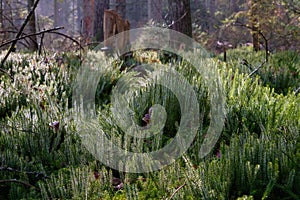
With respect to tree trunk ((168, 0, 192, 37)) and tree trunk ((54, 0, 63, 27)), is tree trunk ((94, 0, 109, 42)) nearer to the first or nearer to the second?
tree trunk ((168, 0, 192, 37))

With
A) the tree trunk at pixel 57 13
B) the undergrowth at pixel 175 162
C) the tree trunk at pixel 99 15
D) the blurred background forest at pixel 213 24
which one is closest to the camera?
the undergrowth at pixel 175 162

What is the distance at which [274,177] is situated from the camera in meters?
1.52

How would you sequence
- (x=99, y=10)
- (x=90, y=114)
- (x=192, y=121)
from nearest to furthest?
(x=192, y=121), (x=90, y=114), (x=99, y=10)

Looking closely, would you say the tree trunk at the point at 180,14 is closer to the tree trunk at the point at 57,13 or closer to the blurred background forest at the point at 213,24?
the blurred background forest at the point at 213,24

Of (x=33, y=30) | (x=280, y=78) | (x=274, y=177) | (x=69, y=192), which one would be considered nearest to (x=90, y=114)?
(x=69, y=192)

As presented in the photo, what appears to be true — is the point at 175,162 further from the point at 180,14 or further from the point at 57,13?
the point at 57,13

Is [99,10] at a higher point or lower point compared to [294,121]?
higher

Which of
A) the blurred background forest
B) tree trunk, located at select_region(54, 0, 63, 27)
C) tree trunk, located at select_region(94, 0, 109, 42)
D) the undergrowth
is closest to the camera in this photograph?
the undergrowth

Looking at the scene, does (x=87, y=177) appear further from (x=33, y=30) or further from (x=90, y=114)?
(x=33, y=30)

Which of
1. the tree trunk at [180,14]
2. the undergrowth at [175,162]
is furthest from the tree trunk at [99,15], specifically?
the undergrowth at [175,162]

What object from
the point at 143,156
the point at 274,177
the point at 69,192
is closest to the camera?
the point at 274,177

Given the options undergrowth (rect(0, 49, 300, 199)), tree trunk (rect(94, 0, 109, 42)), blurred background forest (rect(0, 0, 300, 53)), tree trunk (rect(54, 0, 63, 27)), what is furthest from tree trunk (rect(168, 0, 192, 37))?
tree trunk (rect(54, 0, 63, 27))

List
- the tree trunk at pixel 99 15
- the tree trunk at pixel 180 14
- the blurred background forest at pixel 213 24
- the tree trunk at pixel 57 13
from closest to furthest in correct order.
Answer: the blurred background forest at pixel 213 24 < the tree trunk at pixel 180 14 < the tree trunk at pixel 99 15 < the tree trunk at pixel 57 13

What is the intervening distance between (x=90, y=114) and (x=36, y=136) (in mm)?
564
